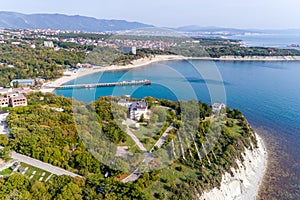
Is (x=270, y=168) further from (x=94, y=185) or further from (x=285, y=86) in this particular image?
(x=285, y=86)

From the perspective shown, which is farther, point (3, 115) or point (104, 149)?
point (3, 115)

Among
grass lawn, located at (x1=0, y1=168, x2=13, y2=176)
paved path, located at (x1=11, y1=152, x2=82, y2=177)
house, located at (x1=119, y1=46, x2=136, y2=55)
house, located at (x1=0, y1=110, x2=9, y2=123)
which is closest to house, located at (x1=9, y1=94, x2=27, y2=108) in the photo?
house, located at (x1=0, y1=110, x2=9, y2=123)

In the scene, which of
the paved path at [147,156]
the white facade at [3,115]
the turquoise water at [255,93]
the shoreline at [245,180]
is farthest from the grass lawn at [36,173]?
the turquoise water at [255,93]

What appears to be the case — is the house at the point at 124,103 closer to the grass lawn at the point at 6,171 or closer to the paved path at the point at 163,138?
the paved path at the point at 163,138

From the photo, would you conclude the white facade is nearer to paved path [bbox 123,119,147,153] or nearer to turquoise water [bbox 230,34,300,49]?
paved path [bbox 123,119,147,153]

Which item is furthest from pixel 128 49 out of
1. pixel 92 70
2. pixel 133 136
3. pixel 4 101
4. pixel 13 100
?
pixel 133 136

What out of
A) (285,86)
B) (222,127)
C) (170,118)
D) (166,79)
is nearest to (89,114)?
(170,118)

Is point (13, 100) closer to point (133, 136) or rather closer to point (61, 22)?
point (133, 136)
